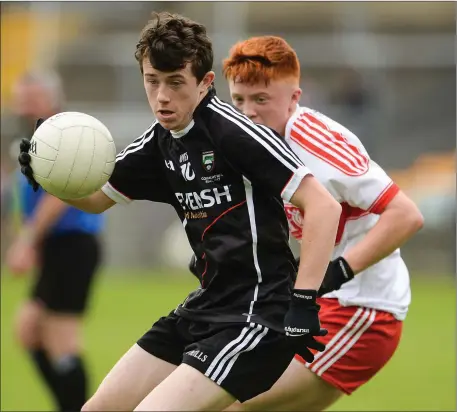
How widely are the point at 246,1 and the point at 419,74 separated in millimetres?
3027

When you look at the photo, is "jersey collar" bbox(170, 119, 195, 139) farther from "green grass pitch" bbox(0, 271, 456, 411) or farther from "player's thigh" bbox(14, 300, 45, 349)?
"green grass pitch" bbox(0, 271, 456, 411)

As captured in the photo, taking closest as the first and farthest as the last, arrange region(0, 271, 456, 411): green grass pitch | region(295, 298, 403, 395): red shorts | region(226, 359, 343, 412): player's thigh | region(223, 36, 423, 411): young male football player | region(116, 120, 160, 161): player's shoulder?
region(116, 120, 160, 161): player's shoulder, region(223, 36, 423, 411): young male football player, region(226, 359, 343, 412): player's thigh, region(295, 298, 403, 395): red shorts, region(0, 271, 456, 411): green grass pitch

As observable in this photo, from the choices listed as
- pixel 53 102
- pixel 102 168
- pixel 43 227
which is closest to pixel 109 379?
pixel 102 168

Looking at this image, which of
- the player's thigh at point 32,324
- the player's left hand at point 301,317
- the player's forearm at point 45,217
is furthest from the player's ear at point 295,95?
the player's thigh at point 32,324

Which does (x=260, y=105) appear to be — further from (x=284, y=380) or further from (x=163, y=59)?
(x=284, y=380)

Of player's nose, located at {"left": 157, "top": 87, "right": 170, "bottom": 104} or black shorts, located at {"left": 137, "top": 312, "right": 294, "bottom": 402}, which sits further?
player's nose, located at {"left": 157, "top": 87, "right": 170, "bottom": 104}

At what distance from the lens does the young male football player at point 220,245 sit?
383cm

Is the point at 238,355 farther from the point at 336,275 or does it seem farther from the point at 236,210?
the point at 336,275

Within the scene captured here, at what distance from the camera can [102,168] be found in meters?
4.17

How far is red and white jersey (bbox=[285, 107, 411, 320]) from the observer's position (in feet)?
15.0

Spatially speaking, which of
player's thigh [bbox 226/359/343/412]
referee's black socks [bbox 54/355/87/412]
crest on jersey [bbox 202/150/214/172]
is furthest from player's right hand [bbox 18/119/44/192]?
referee's black socks [bbox 54/355/87/412]

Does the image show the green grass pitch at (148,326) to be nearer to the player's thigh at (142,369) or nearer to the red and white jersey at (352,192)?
the red and white jersey at (352,192)

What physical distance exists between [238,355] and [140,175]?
3.18 feet

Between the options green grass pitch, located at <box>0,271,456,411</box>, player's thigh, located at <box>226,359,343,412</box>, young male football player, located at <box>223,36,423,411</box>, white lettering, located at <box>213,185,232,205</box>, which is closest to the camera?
white lettering, located at <box>213,185,232,205</box>
